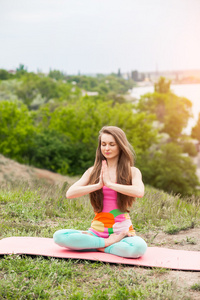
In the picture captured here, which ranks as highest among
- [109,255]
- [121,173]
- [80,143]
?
[121,173]

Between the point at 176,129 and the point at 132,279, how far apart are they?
56267 millimetres

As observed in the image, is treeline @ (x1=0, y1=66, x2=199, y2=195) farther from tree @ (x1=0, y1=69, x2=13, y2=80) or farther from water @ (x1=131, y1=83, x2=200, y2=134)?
tree @ (x1=0, y1=69, x2=13, y2=80)

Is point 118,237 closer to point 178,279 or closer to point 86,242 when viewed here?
point 86,242

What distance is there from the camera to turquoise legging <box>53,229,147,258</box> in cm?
418

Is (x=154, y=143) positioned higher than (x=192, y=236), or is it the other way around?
(x=192, y=236)

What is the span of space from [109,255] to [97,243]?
0.59ft

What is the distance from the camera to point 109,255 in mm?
4297

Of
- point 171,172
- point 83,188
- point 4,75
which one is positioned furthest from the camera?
point 4,75

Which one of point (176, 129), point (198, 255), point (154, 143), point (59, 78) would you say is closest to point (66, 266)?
point (198, 255)

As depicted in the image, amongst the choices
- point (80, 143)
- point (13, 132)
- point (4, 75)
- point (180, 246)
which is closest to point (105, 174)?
point (180, 246)

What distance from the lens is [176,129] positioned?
5875cm

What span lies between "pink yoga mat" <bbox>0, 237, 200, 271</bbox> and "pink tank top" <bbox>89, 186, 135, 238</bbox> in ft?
0.87

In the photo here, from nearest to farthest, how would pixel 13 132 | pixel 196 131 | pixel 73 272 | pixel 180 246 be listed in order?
pixel 73 272
pixel 180 246
pixel 13 132
pixel 196 131

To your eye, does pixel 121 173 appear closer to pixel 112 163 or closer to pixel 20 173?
pixel 112 163
